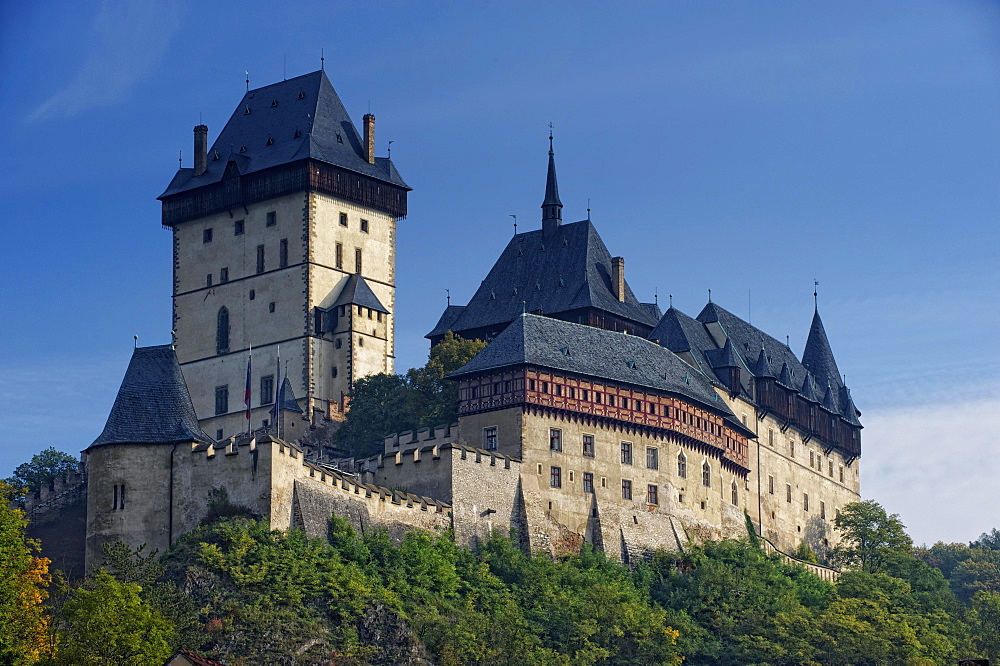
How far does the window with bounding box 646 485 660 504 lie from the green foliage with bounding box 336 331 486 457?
28.1 feet

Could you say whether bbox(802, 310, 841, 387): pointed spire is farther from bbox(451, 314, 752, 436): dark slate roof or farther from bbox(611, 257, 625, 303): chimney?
bbox(451, 314, 752, 436): dark slate roof

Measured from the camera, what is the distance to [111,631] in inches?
2790

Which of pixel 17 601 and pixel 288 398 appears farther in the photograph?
pixel 288 398

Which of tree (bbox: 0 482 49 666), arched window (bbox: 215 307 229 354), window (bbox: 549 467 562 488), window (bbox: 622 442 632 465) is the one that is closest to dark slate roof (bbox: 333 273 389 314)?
arched window (bbox: 215 307 229 354)

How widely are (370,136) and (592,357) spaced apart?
2223 centimetres

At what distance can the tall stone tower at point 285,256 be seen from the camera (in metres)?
111

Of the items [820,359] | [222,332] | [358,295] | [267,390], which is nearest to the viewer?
[267,390]

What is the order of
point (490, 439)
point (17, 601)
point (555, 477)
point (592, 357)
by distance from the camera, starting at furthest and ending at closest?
point (592, 357)
point (490, 439)
point (555, 477)
point (17, 601)

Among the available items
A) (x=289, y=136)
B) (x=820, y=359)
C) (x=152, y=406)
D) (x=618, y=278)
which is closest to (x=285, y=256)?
(x=289, y=136)

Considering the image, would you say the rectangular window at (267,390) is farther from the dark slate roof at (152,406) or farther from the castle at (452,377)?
the dark slate roof at (152,406)

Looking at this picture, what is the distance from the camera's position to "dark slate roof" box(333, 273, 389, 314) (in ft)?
367

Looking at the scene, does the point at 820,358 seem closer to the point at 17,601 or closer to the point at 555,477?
the point at 555,477

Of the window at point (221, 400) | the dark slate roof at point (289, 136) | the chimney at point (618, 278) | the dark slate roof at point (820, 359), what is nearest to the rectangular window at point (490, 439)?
the chimney at point (618, 278)

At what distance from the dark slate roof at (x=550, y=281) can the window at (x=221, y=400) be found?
426 inches
